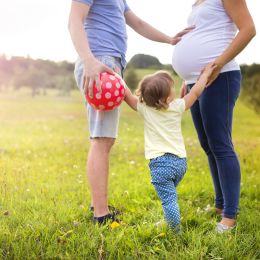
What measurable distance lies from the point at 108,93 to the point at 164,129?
519 mm

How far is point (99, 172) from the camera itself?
3838 millimetres

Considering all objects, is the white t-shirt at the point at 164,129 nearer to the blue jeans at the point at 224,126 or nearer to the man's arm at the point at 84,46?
the blue jeans at the point at 224,126

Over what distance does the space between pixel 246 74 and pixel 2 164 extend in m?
16.1

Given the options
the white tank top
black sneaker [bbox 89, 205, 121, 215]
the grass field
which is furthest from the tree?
the white tank top

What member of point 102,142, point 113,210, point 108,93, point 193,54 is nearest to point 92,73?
Result: point 108,93

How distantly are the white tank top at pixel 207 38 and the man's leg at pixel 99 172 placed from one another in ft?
2.94

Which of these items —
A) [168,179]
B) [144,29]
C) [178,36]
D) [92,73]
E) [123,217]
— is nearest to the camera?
[92,73]

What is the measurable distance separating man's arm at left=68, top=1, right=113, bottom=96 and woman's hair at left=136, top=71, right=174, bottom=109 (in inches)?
11.0

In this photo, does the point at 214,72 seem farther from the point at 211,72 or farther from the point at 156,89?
the point at 156,89

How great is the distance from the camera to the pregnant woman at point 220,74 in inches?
146

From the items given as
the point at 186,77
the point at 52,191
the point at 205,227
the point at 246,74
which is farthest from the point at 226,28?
the point at 246,74

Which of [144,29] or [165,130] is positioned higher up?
[144,29]

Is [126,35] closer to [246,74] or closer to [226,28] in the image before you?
[226,28]

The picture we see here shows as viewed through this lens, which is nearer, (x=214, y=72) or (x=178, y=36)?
(x=214, y=72)
